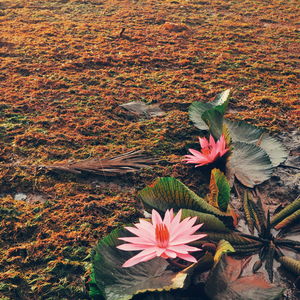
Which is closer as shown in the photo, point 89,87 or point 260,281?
point 260,281

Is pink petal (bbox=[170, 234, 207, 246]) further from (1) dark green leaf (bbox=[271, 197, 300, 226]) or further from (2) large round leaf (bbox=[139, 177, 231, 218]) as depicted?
(1) dark green leaf (bbox=[271, 197, 300, 226])

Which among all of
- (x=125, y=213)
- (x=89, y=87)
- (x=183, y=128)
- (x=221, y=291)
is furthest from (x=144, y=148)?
(x=221, y=291)

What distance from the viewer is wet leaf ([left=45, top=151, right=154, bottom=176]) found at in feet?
4.71

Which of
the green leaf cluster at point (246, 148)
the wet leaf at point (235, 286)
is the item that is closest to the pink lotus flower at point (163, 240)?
the wet leaf at point (235, 286)

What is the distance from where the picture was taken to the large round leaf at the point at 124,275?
Answer: 3.09ft

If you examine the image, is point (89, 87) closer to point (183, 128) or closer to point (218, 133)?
point (183, 128)

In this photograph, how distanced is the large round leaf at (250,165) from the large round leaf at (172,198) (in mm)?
258

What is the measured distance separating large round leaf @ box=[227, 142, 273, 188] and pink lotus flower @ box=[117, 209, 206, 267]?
1.47 ft

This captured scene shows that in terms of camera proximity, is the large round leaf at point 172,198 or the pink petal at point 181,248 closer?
the pink petal at point 181,248

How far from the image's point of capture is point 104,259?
1.00 meters

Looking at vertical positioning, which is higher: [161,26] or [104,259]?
[161,26]

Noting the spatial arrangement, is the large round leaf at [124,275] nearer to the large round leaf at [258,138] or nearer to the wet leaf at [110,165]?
the wet leaf at [110,165]

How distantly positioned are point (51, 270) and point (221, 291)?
1.52 ft

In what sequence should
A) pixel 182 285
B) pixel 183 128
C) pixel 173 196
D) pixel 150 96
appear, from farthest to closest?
pixel 150 96 → pixel 183 128 → pixel 173 196 → pixel 182 285
